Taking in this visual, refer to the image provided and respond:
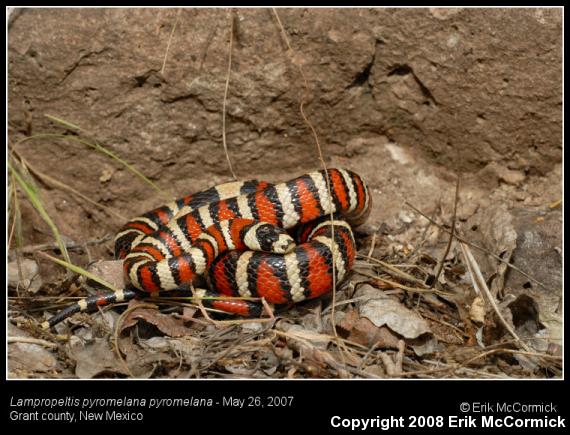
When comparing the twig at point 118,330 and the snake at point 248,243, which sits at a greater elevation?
the snake at point 248,243

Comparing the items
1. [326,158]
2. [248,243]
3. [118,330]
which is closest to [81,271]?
[118,330]

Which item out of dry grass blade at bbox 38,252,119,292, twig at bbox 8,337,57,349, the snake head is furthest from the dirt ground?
the snake head

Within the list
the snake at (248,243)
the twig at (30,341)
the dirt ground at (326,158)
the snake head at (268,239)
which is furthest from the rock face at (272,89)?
the twig at (30,341)

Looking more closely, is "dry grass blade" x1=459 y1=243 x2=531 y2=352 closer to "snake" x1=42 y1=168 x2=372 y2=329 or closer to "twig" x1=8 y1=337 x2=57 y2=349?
"snake" x1=42 y1=168 x2=372 y2=329

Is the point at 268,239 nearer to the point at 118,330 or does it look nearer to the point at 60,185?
the point at 118,330

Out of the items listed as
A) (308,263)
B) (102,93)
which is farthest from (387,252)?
(102,93)

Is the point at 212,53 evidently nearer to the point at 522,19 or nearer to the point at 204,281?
the point at 204,281

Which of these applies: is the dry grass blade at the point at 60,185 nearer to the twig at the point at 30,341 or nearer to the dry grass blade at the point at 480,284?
the twig at the point at 30,341
